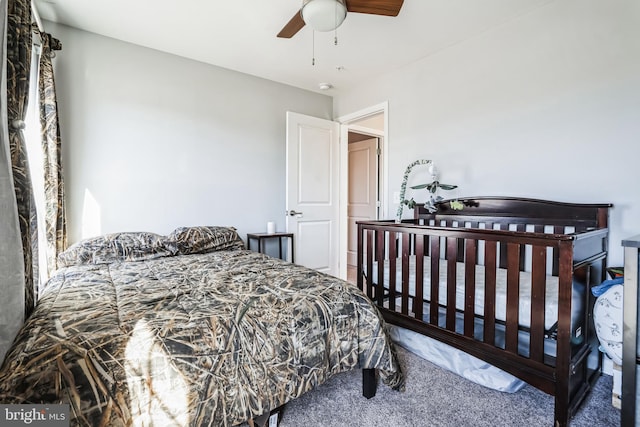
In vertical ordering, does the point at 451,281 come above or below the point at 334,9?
below

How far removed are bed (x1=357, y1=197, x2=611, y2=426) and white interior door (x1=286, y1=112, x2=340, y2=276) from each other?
52.6 inches

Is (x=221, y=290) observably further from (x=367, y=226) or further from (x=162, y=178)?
(x=162, y=178)

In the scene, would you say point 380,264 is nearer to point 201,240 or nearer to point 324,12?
point 201,240

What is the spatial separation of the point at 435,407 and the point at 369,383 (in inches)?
13.9

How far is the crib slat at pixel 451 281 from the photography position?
1907mm

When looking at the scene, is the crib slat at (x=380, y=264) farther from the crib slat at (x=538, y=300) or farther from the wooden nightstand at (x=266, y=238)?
the wooden nightstand at (x=266, y=238)

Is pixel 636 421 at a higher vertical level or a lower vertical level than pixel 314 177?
lower

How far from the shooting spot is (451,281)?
6.33ft

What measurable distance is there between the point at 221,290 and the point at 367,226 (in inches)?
53.2

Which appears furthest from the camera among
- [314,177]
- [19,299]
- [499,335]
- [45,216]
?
[314,177]

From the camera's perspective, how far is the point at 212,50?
3023 millimetres

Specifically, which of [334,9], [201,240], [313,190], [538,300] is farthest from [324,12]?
[313,190]

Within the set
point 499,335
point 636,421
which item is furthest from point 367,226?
point 636,421

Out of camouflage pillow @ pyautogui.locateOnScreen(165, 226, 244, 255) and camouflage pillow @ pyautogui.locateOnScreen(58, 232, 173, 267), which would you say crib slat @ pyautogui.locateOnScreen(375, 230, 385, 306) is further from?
camouflage pillow @ pyautogui.locateOnScreen(58, 232, 173, 267)
